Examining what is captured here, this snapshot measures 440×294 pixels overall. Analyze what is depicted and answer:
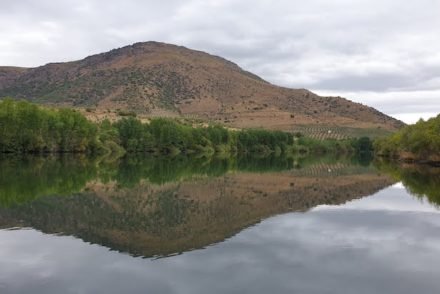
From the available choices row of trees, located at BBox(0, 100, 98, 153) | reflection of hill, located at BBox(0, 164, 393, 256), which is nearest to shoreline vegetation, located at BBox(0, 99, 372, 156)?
row of trees, located at BBox(0, 100, 98, 153)

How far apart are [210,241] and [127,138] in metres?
106

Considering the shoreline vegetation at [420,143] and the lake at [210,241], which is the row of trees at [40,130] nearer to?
the lake at [210,241]

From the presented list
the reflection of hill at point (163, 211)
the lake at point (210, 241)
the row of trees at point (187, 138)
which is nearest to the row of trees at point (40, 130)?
the row of trees at point (187, 138)

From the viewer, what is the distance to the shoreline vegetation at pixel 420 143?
96.7 meters

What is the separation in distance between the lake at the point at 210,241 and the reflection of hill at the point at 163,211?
7 cm

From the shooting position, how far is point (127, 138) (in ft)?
415

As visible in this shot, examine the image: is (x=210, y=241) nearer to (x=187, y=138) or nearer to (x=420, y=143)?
(x=420, y=143)

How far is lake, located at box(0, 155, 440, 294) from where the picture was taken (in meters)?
16.9

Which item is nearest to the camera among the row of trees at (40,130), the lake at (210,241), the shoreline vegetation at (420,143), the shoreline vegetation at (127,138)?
the lake at (210,241)

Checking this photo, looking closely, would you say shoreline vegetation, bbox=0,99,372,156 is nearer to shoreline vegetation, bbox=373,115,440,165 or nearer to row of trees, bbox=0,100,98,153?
row of trees, bbox=0,100,98,153

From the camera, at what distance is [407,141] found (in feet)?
374

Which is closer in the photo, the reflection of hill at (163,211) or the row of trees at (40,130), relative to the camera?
the reflection of hill at (163,211)

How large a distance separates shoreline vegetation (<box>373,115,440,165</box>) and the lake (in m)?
56.1

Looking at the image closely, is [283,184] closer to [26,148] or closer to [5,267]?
[5,267]
